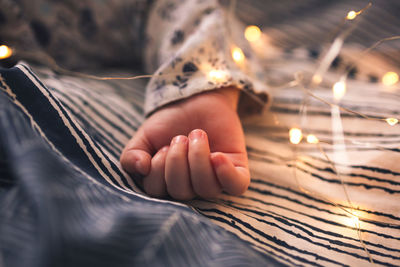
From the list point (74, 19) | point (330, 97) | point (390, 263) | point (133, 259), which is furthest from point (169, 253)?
point (74, 19)

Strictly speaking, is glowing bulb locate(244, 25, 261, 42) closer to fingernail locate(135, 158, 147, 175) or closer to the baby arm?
the baby arm

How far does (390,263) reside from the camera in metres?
0.36

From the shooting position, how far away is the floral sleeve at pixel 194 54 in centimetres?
52

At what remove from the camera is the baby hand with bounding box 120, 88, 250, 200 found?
39 centimetres

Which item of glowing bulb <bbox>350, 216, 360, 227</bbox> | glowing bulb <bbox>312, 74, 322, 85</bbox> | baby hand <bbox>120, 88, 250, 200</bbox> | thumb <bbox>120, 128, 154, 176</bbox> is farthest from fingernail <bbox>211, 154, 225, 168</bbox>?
glowing bulb <bbox>312, 74, 322, 85</bbox>

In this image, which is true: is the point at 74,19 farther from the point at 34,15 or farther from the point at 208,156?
the point at 208,156

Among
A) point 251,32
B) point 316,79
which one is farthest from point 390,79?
point 251,32

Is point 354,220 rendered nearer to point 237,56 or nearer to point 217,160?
point 217,160

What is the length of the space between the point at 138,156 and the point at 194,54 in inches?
10.0

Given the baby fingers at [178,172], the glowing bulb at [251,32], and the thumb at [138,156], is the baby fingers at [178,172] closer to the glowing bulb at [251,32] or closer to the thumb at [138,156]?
the thumb at [138,156]

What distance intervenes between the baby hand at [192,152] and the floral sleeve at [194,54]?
28mm

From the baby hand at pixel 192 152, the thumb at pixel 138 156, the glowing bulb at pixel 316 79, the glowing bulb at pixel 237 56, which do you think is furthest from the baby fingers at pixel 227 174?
the glowing bulb at pixel 316 79

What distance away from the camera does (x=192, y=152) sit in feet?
1.26

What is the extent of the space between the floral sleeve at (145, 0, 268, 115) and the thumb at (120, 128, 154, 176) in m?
0.09
